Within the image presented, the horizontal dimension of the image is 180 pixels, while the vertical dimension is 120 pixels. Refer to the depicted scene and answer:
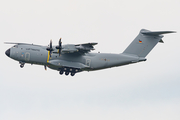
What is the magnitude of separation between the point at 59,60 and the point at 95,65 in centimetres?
341

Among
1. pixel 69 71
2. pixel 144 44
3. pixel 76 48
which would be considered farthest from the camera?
pixel 144 44

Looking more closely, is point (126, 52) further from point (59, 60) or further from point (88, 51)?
point (59, 60)

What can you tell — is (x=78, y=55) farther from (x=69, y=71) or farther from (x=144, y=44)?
(x=144, y=44)

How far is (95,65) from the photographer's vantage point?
27.7 metres

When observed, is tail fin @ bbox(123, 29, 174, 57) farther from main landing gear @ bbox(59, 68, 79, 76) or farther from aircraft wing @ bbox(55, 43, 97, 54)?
main landing gear @ bbox(59, 68, 79, 76)

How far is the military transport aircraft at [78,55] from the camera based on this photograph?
26.1 metres

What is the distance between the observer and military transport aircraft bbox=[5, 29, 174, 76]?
26.1 m

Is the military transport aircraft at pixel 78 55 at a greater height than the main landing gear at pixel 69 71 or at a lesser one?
greater

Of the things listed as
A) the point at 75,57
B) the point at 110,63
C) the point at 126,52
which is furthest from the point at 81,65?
the point at 126,52

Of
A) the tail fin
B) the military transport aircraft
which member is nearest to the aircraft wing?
the military transport aircraft

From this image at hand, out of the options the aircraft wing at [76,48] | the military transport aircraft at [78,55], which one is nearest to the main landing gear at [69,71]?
the military transport aircraft at [78,55]

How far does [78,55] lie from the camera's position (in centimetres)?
2728

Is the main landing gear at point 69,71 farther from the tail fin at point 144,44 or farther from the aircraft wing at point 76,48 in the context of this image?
the tail fin at point 144,44

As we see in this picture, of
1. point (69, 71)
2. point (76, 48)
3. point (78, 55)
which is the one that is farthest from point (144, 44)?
point (69, 71)
